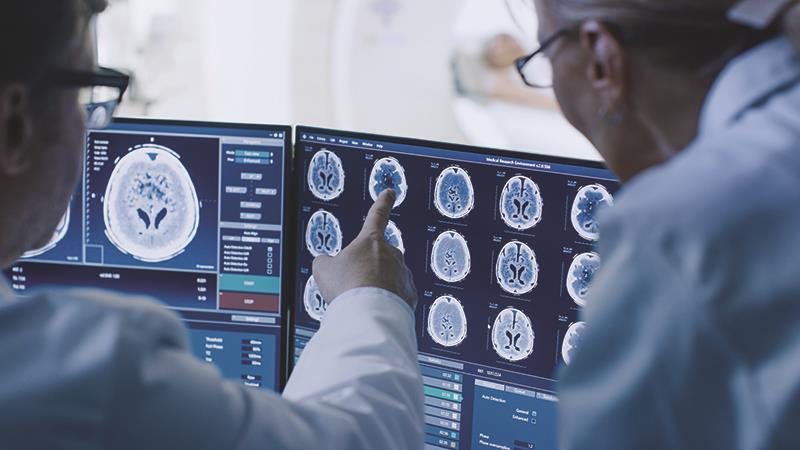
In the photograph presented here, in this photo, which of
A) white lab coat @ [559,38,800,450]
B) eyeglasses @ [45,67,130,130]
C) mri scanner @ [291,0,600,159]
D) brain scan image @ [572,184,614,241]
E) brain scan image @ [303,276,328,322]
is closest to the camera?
white lab coat @ [559,38,800,450]

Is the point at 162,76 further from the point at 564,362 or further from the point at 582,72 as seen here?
the point at 582,72

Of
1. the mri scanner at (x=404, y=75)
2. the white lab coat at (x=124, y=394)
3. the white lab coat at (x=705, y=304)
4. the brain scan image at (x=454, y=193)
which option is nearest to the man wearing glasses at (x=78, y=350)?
the white lab coat at (x=124, y=394)

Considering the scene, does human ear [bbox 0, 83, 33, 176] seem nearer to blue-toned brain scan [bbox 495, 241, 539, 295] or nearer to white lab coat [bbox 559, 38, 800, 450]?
white lab coat [bbox 559, 38, 800, 450]

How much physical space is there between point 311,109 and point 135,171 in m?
2.50

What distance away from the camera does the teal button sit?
152 centimetres

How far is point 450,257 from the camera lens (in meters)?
1.38

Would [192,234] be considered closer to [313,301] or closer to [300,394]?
[313,301]

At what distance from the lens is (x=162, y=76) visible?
3971 millimetres

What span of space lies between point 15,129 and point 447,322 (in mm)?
725

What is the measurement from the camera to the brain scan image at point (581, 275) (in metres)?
1.29

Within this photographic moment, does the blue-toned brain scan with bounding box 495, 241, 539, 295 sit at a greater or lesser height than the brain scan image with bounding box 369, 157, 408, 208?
lesser

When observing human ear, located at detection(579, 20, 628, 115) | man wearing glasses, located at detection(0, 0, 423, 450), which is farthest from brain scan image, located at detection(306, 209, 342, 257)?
human ear, located at detection(579, 20, 628, 115)

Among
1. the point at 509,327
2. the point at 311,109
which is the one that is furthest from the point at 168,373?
the point at 311,109

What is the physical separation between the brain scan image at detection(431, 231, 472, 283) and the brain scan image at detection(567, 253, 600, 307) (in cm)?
14
